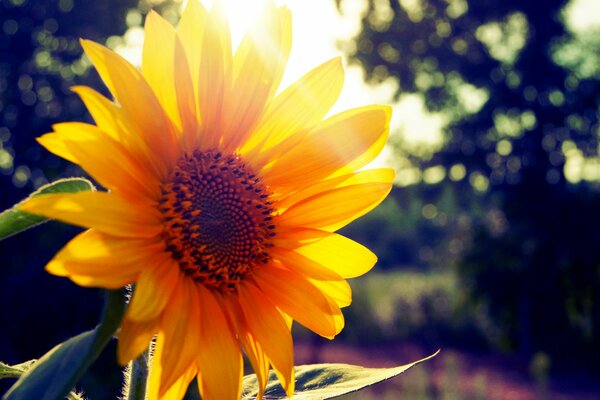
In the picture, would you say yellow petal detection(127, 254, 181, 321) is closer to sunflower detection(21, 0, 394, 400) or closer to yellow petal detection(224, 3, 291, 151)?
sunflower detection(21, 0, 394, 400)

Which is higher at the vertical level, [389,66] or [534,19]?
[534,19]

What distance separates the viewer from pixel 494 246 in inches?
406

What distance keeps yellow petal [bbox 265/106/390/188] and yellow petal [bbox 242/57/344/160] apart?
0.06 ft

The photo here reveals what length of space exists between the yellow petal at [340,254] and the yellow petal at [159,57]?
237 mm

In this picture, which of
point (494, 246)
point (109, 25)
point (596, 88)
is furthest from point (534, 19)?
point (109, 25)

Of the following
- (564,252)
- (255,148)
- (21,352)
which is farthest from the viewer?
(564,252)

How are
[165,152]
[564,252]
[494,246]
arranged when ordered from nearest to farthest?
[165,152], [564,252], [494,246]

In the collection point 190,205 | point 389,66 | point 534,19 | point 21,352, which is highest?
point 534,19

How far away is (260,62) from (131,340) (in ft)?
1.11

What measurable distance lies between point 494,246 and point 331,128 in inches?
394

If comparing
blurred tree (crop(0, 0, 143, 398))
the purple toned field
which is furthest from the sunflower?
the purple toned field

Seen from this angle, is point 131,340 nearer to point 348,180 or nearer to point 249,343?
point 249,343

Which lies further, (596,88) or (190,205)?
(596,88)

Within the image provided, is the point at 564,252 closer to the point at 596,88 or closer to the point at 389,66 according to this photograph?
the point at 596,88
